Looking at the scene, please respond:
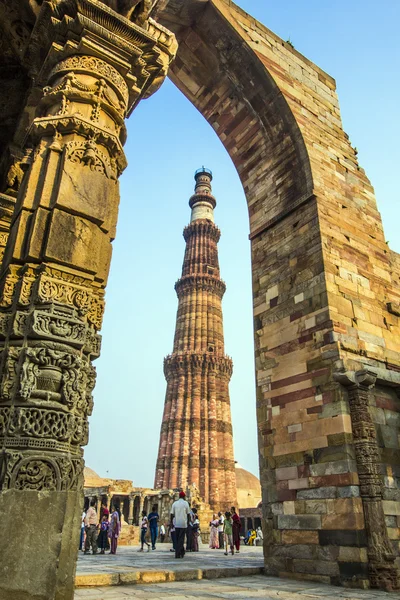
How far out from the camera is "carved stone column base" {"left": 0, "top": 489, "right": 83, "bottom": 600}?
67.7 inches

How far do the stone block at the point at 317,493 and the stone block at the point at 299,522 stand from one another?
209 mm

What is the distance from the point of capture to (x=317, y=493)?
520 cm

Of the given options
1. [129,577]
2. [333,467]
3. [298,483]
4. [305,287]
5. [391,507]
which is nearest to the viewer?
[129,577]

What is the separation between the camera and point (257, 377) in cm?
677

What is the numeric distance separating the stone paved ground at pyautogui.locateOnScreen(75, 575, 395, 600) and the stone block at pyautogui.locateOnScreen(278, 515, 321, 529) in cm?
62

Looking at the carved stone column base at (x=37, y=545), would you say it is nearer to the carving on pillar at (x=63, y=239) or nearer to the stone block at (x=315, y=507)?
the carving on pillar at (x=63, y=239)

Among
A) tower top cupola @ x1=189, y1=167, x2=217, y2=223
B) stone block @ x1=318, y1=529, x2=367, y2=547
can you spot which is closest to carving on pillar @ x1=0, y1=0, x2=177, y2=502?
stone block @ x1=318, y1=529, x2=367, y2=547

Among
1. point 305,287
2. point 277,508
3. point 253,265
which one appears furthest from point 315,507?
point 253,265

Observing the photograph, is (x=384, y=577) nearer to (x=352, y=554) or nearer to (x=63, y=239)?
(x=352, y=554)

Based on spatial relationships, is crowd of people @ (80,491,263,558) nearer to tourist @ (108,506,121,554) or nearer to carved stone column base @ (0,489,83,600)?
tourist @ (108,506,121,554)

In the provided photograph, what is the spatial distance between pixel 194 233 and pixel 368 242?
898 inches

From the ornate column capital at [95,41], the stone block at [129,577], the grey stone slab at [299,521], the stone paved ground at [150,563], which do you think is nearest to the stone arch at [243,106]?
the ornate column capital at [95,41]

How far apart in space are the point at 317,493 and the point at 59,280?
14.3 ft

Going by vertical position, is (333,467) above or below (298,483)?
above
